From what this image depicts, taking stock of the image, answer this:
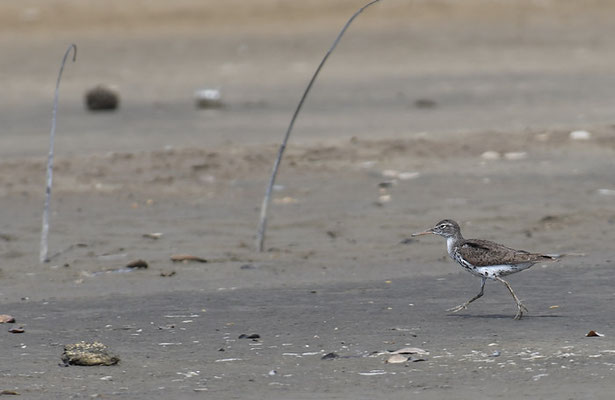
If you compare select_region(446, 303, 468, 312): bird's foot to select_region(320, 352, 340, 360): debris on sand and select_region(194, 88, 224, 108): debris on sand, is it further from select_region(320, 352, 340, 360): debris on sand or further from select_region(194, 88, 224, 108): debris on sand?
select_region(194, 88, 224, 108): debris on sand

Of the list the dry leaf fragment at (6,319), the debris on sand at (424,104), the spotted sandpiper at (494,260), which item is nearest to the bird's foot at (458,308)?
the spotted sandpiper at (494,260)

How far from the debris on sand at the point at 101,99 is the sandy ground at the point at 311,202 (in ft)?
0.65

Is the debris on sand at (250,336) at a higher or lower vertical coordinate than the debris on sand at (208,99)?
lower

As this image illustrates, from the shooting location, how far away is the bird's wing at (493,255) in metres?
8.09

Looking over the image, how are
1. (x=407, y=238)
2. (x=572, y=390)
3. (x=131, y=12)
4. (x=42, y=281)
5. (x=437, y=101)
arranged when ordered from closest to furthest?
(x=572, y=390) < (x=42, y=281) < (x=407, y=238) < (x=437, y=101) < (x=131, y=12)

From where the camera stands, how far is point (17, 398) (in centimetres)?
636

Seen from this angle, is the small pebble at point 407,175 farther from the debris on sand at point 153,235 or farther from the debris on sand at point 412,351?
the debris on sand at point 412,351

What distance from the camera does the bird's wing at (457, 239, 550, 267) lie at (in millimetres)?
8086

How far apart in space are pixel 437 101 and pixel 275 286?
1001 centimetres

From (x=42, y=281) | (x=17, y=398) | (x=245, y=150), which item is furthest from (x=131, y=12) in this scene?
(x=17, y=398)

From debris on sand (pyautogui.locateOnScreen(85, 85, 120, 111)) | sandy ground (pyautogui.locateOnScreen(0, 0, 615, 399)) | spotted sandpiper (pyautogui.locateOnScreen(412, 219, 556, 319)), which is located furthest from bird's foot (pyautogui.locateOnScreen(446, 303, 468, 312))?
debris on sand (pyautogui.locateOnScreen(85, 85, 120, 111))

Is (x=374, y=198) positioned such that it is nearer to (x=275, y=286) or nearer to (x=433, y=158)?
(x=433, y=158)

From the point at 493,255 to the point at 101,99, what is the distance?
36.9ft

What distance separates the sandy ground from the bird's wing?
1.19ft
